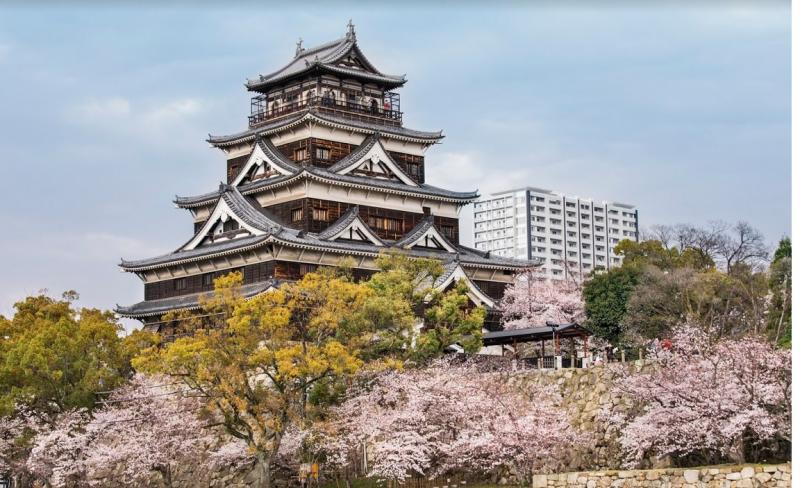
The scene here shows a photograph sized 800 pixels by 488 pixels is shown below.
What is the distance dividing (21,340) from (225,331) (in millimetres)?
9176

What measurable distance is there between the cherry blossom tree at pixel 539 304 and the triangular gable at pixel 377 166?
7.09 m

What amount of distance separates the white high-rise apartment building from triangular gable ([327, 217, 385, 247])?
82497mm

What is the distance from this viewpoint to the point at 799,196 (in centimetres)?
1290

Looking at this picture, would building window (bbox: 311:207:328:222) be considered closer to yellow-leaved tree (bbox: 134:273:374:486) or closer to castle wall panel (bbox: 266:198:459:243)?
castle wall panel (bbox: 266:198:459:243)

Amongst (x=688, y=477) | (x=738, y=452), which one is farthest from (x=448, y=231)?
(x=688, y=477)

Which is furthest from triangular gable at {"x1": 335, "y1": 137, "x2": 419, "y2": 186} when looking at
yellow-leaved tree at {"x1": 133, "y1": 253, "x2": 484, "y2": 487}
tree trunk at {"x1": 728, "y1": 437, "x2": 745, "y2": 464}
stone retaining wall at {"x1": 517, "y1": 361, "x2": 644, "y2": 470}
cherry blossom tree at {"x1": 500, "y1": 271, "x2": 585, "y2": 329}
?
tree trunk at {"x1": 728, "y1": 437, "x2": 745, "y2": 464}

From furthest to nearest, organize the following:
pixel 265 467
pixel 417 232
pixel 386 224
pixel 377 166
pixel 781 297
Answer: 1. pixel 377 166
2. pixel 386 224
3. pixel 417 232
4. pixel 781 297
5. pixel 265 467

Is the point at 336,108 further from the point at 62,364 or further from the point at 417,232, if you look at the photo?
the point at 62,364

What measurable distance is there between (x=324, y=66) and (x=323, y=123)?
281 centimetres

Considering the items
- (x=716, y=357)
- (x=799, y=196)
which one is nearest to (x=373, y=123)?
(x=716, y=357)

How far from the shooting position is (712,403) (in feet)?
109

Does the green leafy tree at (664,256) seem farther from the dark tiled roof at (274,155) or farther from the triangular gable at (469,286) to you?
the dark tiled roof at (274,155)

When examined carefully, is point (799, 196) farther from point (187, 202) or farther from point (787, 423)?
point (187, 202)

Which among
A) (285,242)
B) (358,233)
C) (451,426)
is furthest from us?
(358,233)
